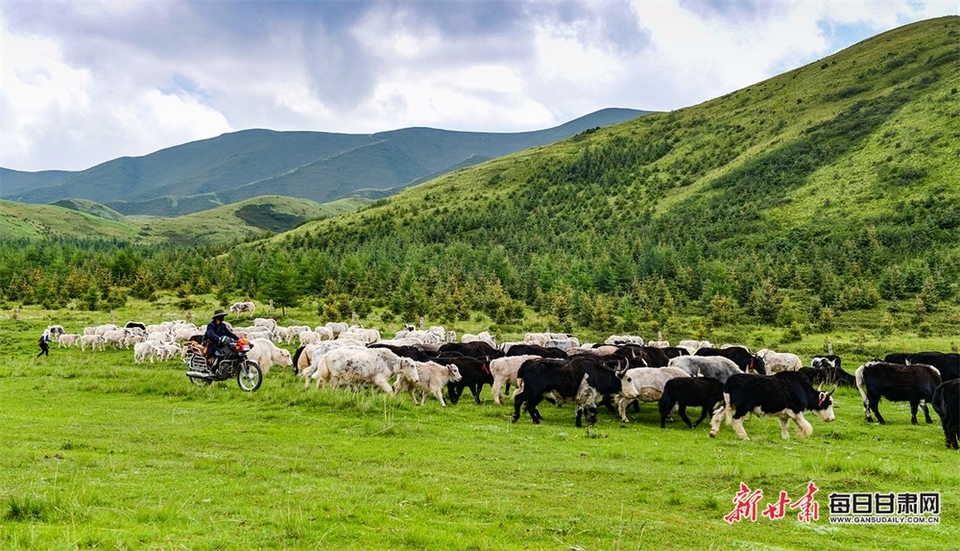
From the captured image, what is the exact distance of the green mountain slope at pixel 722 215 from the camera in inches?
2500

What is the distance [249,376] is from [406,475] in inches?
451

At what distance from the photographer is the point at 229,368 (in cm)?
1983

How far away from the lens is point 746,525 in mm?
8461

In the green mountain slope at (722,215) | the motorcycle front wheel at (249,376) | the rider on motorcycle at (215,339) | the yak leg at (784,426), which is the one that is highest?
the green mountain slope at (722,215)

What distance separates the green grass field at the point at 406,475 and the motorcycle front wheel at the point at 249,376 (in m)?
0.51

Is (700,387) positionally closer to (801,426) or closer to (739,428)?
(739,428)

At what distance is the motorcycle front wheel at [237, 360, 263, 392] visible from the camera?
19734mm

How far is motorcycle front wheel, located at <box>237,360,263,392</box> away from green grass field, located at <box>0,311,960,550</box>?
0.51 m

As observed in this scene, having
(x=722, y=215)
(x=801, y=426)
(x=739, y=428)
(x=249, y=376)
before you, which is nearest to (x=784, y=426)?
(x=801, y=426)

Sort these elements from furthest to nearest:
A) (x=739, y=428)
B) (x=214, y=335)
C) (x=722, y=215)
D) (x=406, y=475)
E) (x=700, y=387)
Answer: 1. (x=722, y=215)
2. (x=214, y=335)
3. (x=700, y=387)
4. (x=739, y=428)
5. (x=406, y=475)

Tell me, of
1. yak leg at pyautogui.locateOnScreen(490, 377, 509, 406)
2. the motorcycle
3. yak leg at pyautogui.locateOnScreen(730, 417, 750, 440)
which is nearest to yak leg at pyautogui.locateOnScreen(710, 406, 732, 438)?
yak leg at pyautogui.locateOnScreen(730, 417, 750, 440)

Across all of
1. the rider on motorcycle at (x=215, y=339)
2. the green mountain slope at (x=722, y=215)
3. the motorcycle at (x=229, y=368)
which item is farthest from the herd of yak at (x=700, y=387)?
the green mountain slope at (x=722, y=215)

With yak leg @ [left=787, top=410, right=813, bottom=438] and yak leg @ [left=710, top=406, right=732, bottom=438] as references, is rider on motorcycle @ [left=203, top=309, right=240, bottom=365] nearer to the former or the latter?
yak leg @ [left=710, top=406, right=732, bottom=438]

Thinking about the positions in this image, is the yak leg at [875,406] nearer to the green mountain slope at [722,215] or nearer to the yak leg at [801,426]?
the yak leg at [801,426]
